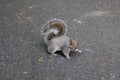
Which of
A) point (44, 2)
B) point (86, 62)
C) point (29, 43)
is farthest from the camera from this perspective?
point (44, 2)

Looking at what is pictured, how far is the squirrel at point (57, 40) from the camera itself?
4832 millimetres

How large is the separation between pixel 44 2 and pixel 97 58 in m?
3.02

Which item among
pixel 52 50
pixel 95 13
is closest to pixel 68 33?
pixel 52 50

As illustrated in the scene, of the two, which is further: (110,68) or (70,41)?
(70,41)

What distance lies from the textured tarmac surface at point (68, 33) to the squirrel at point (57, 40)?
11cm

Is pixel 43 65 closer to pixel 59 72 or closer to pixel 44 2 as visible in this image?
pixel 59 72

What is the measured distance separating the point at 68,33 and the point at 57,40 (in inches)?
33.7

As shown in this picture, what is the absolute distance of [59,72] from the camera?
4.42 m

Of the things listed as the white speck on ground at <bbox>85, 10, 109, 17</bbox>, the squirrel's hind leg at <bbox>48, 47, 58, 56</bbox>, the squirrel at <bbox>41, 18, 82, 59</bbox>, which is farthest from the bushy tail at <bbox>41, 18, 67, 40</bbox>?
the white speck on ground at <bbox>85, 10, 109, 17</bbox>

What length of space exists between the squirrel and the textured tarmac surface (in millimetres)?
114

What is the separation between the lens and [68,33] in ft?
18.6

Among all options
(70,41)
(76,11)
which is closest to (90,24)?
(76,11)

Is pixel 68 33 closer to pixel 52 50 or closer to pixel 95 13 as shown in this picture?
pixel 52 50

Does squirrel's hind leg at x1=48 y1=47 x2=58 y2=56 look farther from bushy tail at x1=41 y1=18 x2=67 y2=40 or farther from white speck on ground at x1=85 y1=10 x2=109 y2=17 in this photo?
white speck on ground at x1=85 y1=10 x2=109 y2=17
